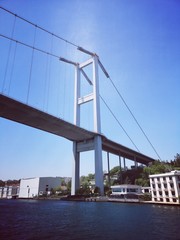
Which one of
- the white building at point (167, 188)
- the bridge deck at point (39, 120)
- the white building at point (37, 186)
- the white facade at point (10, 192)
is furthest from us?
the white facade at point (10, 192)

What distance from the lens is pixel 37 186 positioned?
85125 mm

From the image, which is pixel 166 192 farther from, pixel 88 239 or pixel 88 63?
pixel 88 63

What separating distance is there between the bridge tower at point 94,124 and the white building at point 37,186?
105ft

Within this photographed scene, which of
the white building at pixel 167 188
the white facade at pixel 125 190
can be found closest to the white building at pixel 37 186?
the white facade at pixel 125 190

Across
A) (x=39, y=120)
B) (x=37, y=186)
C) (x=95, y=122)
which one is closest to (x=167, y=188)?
(x=95, y=122)

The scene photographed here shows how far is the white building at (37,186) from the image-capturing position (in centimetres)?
8519

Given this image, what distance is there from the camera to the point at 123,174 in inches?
3258

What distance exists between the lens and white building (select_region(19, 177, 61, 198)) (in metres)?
85.2

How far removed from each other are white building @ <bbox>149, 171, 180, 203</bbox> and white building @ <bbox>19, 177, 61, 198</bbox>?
2116 inches

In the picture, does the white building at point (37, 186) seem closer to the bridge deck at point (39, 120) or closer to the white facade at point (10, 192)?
the white facade at point (10, 192)

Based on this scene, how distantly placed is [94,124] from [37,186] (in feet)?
148

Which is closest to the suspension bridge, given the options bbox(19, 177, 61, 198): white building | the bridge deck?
the bridge deck

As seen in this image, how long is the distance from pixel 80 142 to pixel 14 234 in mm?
52247

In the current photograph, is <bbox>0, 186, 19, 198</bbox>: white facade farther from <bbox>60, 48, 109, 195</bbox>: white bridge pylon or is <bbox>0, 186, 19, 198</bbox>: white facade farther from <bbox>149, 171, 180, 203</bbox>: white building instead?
<bbox>149, 171, 180, 203</bbox>: white building
